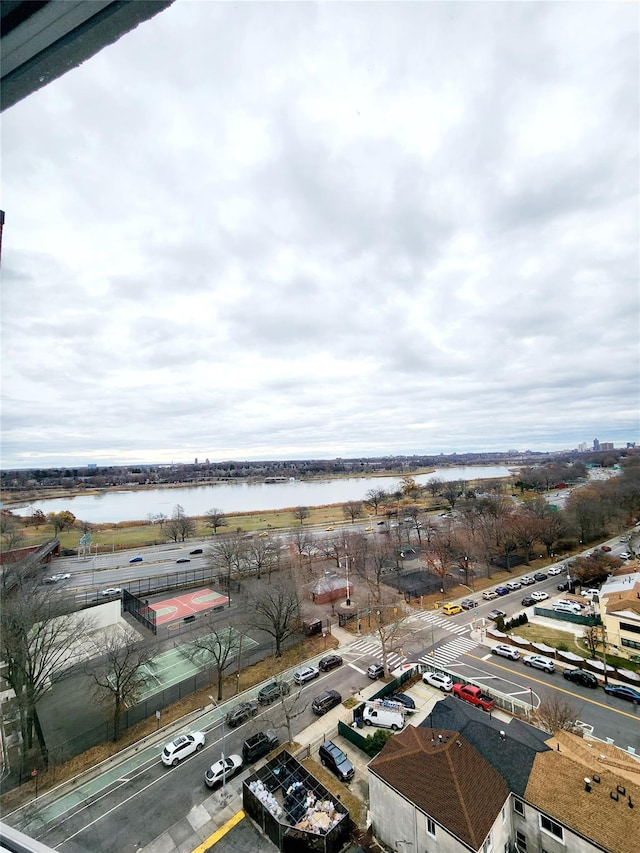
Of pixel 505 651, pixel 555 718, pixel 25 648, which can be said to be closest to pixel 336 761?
pixel 555 718

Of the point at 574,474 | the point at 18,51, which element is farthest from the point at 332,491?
the point at 18,51

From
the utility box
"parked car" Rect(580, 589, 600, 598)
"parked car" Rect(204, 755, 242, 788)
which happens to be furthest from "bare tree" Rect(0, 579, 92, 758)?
"parked car" Rect(580, 589, 600, 598)

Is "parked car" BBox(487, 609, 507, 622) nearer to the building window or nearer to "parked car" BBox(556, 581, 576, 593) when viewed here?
"parked car" BBox(556, 581, 576, 593)

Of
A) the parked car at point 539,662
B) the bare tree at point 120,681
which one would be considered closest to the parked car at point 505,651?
the parked car at point 539,662

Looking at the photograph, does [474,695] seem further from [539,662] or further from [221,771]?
[221,771]

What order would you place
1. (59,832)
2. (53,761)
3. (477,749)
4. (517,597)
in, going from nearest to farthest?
(59,832) < (477,749) < (53,761) < (517,597)

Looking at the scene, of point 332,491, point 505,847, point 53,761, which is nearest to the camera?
point 505,847

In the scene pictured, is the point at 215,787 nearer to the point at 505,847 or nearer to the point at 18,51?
the point at 505,847
